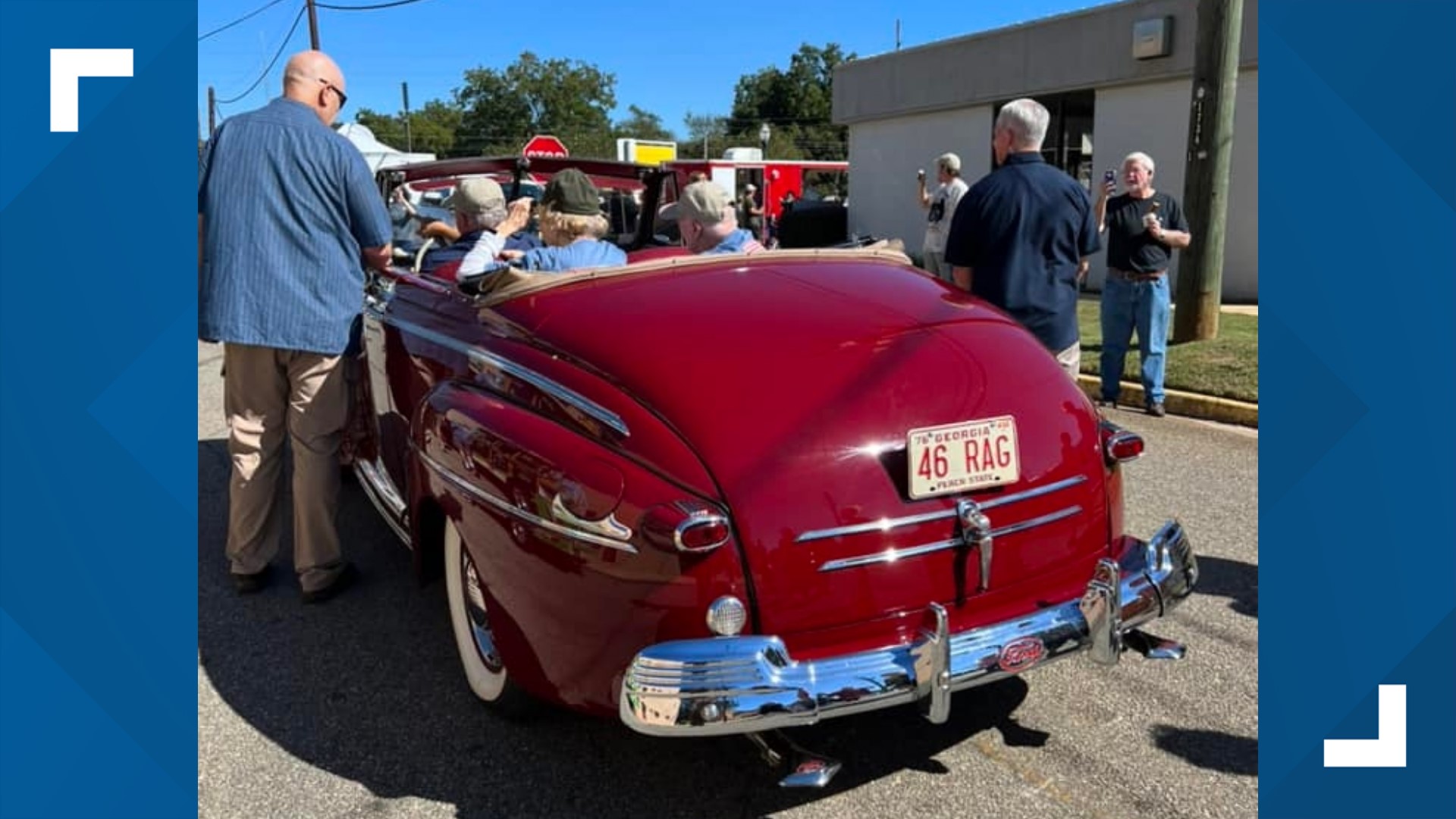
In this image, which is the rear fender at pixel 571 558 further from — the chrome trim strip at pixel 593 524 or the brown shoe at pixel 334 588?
the brown shoe at pixel 334 588

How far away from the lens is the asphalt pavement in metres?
2.66

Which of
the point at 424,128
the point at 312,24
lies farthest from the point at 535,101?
the point at 312,24

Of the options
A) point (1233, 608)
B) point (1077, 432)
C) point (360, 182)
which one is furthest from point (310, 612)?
point (1233, 608)

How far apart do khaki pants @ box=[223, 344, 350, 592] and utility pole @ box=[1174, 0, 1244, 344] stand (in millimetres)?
6691

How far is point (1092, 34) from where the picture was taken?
14.1m

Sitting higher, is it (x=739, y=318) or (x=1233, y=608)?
(x=739, y=318)

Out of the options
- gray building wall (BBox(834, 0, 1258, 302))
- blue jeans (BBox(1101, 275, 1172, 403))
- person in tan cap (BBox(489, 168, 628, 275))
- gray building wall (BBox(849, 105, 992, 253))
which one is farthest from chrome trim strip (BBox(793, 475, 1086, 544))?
gray building wall (BBox(849, 105, 992, 253))

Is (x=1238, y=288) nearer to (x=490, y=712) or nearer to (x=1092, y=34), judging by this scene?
(x=1092, y=34)

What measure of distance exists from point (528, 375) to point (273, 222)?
→ 1524 millimetres

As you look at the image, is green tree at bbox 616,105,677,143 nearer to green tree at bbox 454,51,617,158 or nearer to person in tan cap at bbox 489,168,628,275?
green tree at bbox 454,51,617,158

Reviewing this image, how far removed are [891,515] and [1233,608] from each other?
6.71ft

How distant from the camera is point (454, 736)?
118 inches

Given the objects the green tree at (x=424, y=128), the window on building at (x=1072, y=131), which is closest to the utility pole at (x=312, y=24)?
the window on building at (x=1072, y=131)
